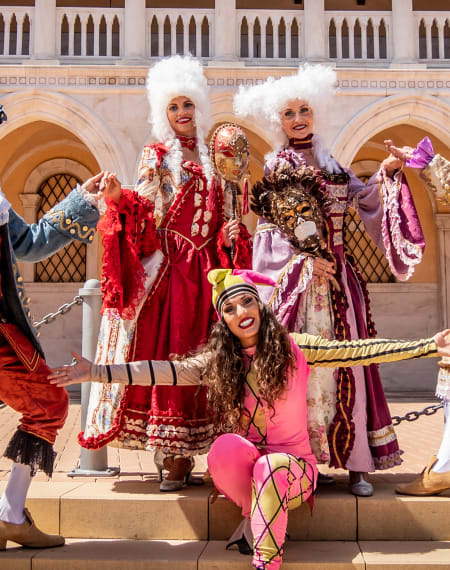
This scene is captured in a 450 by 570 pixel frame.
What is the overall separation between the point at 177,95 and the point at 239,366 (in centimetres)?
158

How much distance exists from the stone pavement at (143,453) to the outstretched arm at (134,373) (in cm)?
107

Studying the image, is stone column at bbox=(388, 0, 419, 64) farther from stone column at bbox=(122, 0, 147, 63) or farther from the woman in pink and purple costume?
the woman in pink and purple costume

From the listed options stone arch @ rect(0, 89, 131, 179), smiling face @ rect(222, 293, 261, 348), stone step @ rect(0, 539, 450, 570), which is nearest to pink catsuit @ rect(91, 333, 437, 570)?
smiling face @ rect(222, 293, 261, 348)

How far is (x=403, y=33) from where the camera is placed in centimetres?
885

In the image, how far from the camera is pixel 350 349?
8.54ft

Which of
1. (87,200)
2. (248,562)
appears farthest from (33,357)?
(248,562)

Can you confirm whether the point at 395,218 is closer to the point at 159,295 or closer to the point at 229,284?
the point at 229,284

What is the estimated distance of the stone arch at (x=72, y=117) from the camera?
8422 mm

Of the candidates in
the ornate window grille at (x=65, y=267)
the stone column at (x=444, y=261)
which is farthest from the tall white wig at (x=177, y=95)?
the stone column at (x=444, y=261)

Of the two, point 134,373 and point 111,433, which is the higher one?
point 134,373

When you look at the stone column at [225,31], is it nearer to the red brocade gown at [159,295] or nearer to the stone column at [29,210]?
the stone column at [29,210]

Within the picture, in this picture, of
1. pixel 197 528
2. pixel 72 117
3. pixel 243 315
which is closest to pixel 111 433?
pixel 197 528

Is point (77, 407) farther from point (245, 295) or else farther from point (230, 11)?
point (245, 295)

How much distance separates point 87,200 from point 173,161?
892 mm
